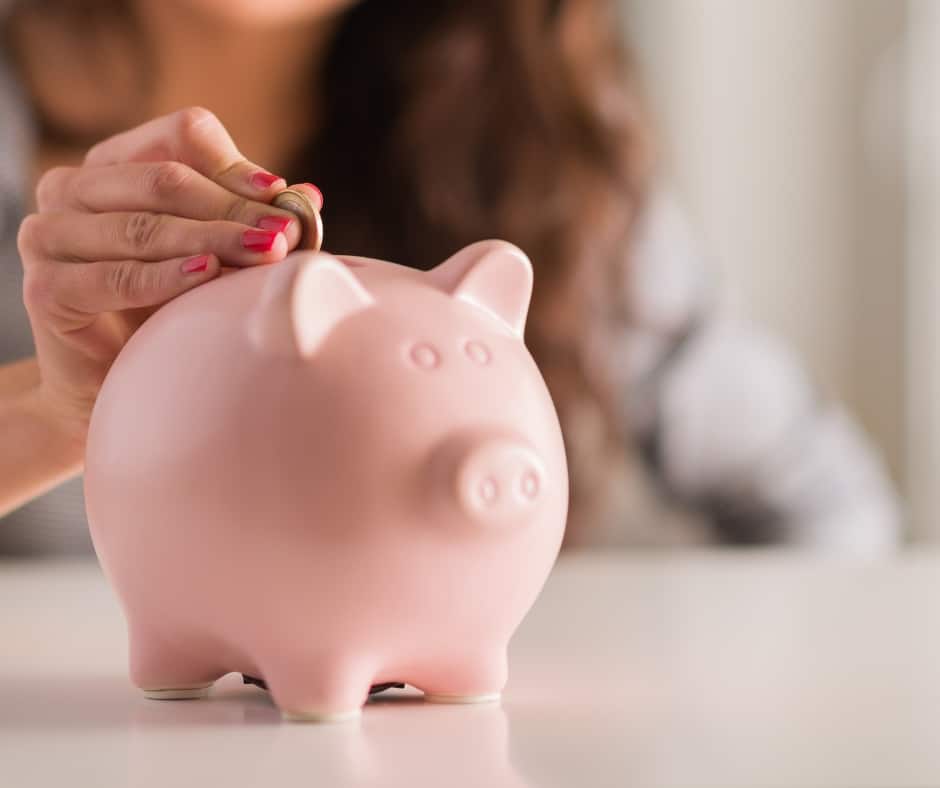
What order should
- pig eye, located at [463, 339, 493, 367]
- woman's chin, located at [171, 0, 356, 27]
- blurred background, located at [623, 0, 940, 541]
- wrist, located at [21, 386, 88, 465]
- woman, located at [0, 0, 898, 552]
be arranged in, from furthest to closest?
blurred background, located at [623, 0, 940, 541], woman, located at [0, 0, 898, 552], woman's chin, located at [171, 0, 356, 27], wrist, located at [21, 386, 88, 465], pig eye, located at [463, 339, 493, 367]

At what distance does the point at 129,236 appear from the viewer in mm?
809

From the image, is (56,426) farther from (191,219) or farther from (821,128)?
(821,128)

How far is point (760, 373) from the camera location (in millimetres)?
2562

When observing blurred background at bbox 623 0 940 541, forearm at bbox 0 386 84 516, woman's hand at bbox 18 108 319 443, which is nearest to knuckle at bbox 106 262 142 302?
woman's hand at bbox 18 108 319 443

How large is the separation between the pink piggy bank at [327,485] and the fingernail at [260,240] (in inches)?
0.8

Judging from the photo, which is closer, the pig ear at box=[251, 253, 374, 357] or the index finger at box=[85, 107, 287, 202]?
the pig ear at box=[251, 253, 374, 357]

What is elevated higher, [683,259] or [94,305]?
[683,259]

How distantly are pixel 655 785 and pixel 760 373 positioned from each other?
6.77 feet

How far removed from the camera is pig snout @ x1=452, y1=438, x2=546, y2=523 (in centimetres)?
65

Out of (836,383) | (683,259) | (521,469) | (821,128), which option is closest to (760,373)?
(683,259)

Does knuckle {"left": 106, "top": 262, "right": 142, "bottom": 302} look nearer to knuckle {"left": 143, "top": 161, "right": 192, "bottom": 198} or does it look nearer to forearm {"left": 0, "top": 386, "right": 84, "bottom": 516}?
knuckle {"left": 143, "top": 161, "right": 192, "bottom": 198}

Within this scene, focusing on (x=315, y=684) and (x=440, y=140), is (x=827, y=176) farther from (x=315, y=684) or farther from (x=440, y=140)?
(x=315, y=684)

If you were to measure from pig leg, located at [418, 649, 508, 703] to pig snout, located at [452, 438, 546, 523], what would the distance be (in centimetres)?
10

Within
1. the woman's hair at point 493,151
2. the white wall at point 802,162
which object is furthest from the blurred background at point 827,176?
the woman's hair at point 493,151
